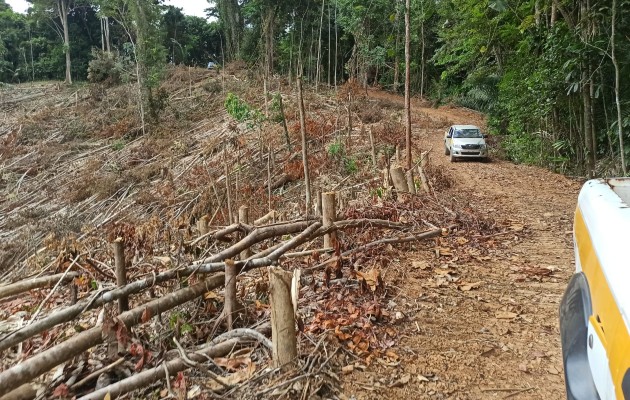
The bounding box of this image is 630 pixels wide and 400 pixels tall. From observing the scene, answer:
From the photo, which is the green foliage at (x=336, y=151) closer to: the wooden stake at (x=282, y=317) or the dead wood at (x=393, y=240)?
the dead wood at (x=393, y=240)

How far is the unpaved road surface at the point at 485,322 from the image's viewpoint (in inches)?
113

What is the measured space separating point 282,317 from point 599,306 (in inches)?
68.9

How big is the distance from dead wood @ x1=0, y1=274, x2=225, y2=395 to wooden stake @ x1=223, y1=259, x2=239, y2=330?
0.61 ft

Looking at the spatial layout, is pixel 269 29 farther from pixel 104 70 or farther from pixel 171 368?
pixel 171 368

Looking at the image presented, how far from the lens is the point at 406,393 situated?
281 cm

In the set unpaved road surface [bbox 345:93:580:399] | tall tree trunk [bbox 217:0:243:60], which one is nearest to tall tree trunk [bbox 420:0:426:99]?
tall tree trunk [bbox 217:0:243:60]

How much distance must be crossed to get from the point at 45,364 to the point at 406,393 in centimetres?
221

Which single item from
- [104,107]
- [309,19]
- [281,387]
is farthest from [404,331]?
[309,19]

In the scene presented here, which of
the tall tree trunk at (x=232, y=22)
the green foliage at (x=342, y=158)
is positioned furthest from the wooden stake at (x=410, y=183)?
the tall tree trunk at (x=232, y=22)

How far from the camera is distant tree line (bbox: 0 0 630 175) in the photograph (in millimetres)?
9805

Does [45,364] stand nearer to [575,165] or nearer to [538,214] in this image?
[538,214]

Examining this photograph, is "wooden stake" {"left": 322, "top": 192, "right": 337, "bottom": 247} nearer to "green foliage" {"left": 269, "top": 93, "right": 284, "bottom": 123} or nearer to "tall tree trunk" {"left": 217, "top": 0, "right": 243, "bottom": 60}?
"green foliage" {"left": 269, "top": 93, "right": 284, "bottom": 123}

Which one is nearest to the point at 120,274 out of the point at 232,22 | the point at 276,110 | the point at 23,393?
the point at 23,393

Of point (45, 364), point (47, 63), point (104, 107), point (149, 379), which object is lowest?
point (149, 379)
